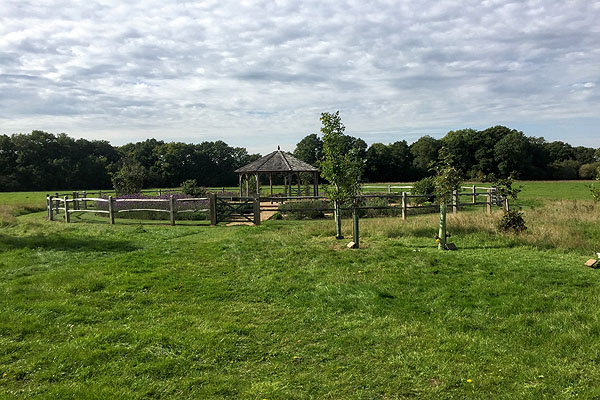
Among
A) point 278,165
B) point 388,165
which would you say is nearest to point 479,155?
point 388,165

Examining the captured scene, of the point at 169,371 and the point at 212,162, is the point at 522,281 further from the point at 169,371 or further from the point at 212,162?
the point at 212,162

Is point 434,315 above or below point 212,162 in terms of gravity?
below

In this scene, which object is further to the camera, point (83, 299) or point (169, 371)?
point (83, 299)

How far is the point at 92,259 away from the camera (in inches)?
408

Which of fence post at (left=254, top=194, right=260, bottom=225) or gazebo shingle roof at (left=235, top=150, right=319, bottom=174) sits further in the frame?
gazebo shingle roof at (left=235, top=150, right=319, bottom=174)

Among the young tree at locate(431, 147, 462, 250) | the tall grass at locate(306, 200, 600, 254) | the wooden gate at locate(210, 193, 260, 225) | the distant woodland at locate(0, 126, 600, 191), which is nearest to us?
the tall grass at locate(306, 200, 600, 254)

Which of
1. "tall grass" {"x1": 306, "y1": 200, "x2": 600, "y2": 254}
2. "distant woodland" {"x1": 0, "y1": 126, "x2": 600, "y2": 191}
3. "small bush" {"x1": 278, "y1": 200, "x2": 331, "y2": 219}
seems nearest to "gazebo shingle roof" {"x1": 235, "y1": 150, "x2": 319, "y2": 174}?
"small bush" {"x1": 278, "y1": 200, "x2": 331, "y2": 219}

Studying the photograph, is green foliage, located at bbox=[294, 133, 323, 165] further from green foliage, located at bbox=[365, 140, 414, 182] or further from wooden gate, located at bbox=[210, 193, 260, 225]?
wooden gate, located at bbox=[210, 193, 260, 225]

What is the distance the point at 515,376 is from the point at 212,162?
258 ft

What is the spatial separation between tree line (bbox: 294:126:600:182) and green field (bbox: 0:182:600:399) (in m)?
60.5

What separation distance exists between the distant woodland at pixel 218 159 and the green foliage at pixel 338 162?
174ft

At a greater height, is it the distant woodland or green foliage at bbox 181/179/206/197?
the distant woodland

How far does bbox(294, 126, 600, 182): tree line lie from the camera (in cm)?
7062

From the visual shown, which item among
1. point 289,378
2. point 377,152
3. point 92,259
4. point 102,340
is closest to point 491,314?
point 289,378
